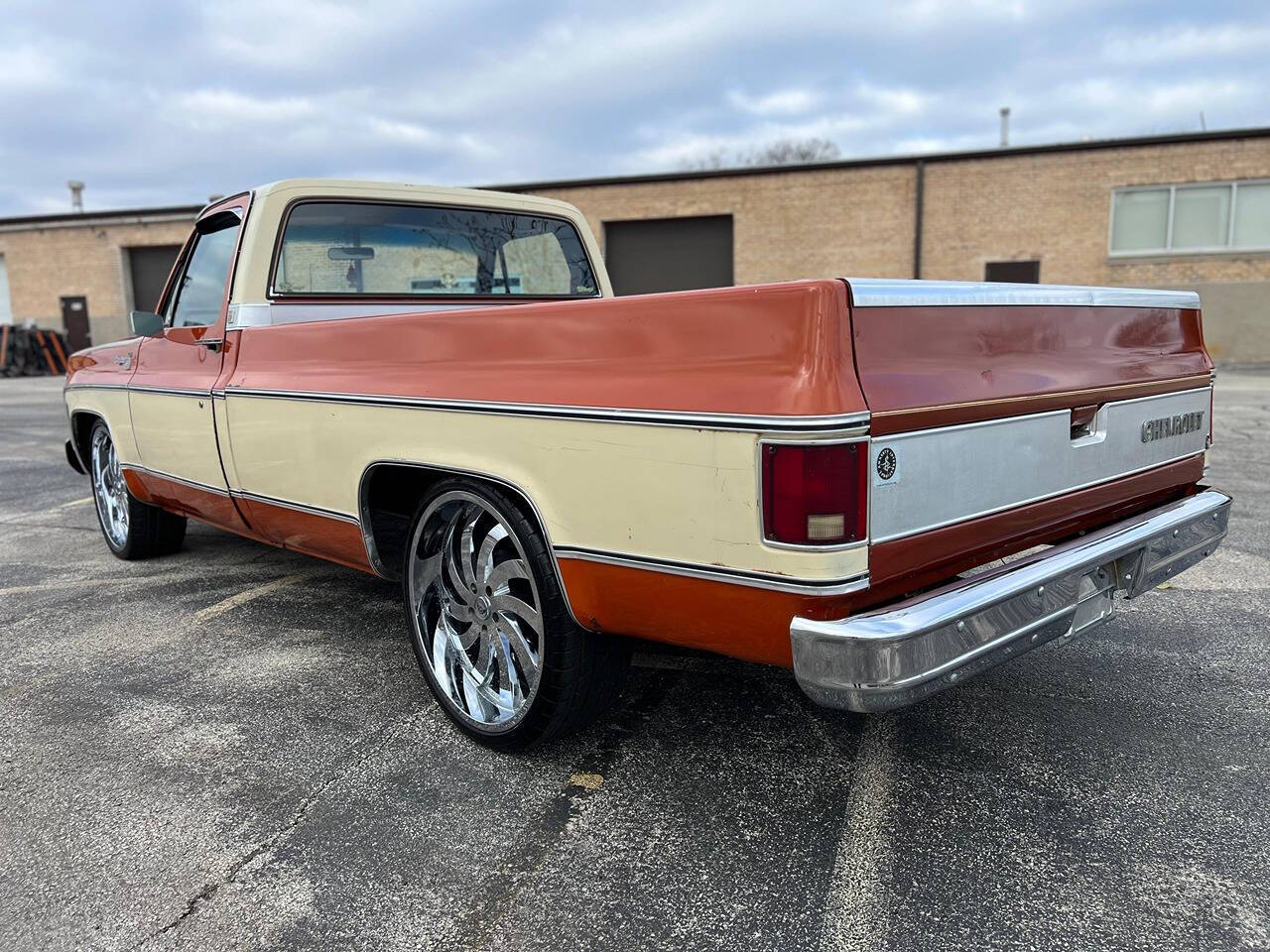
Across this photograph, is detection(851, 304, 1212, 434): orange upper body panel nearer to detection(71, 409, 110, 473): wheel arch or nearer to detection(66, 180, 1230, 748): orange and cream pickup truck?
detection(66, 180, 1230, 748): orange and cream pickup truck

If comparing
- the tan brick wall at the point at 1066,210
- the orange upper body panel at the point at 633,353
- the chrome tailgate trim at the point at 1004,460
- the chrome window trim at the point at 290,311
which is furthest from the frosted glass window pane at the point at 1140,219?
the orange upper body panel at the point at 633,353

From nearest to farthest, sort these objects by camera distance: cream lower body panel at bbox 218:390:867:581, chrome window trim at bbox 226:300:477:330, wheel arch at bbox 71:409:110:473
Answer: cream lower body panel at bbox 218:390:867:581 < chrome window trim at bbox 226:300:477:330 < wheel arch at bbox 71:409:110:473

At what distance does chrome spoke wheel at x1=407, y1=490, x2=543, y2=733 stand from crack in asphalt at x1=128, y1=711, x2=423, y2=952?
242 mm

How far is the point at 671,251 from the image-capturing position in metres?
22.8

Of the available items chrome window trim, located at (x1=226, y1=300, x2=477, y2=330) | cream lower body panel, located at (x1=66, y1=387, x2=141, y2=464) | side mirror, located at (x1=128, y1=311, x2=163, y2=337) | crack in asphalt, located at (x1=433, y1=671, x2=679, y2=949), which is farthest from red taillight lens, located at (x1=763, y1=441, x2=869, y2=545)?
cream lower body panel, located at (x1=66, y1=387, x2=141, y2=464)

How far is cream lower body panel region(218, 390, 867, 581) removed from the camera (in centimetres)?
203

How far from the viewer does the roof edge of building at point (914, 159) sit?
19188mm

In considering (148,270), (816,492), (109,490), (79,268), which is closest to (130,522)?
(109,490)

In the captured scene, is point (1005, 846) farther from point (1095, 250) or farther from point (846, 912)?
point (1095, 250)

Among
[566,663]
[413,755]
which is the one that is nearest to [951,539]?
[566,663]

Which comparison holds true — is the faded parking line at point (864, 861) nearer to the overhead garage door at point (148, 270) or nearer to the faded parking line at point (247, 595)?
the faded parking line at point (247, 595)

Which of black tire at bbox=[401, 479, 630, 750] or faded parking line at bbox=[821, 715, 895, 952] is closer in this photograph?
faded parking line at bbox=[821, 715, 895, 952]

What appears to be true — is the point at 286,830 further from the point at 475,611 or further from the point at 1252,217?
the point at 1252,217

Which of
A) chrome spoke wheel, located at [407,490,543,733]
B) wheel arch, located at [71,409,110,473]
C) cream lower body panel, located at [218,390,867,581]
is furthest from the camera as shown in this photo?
wheel arch, located at [71,409,110,473]
